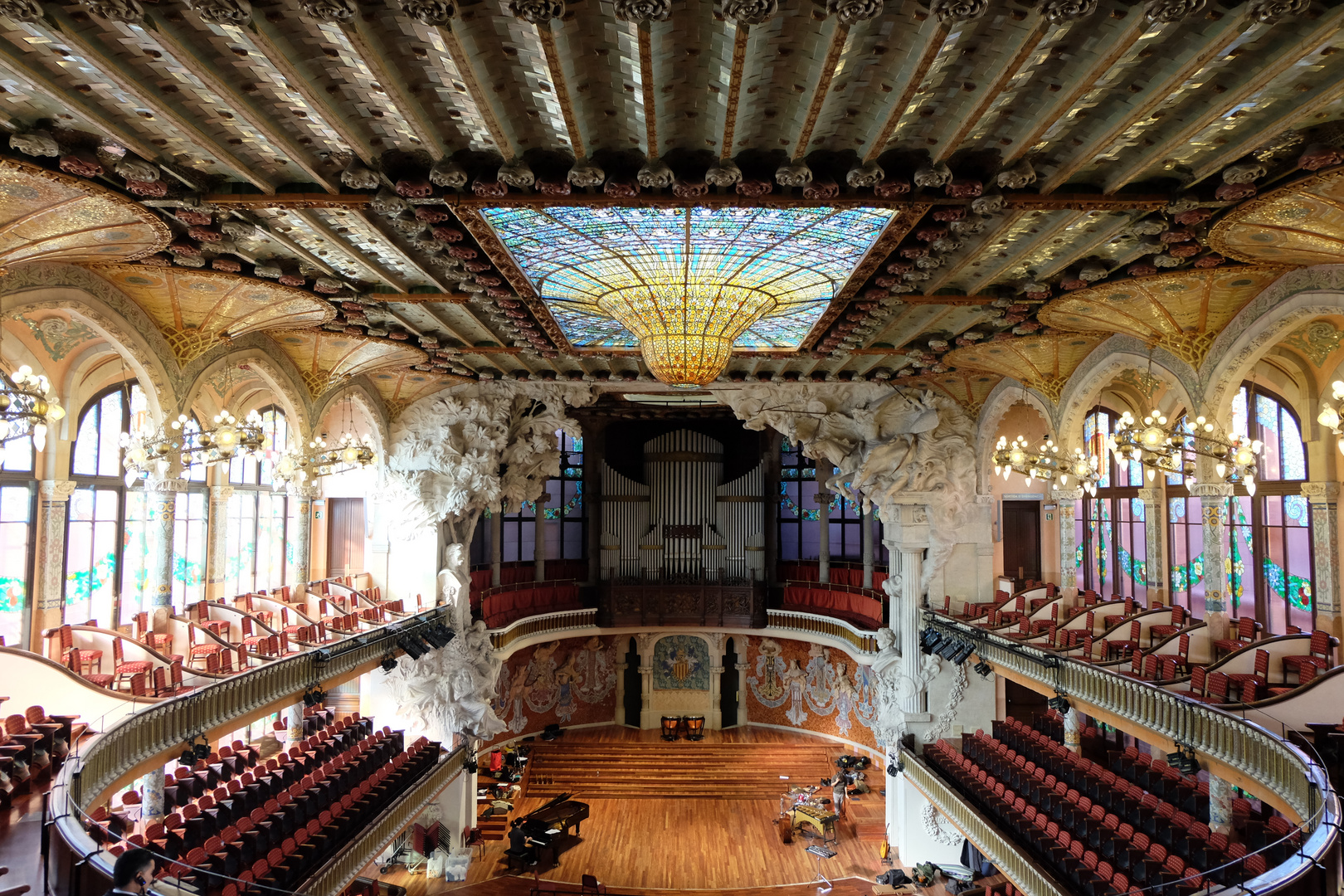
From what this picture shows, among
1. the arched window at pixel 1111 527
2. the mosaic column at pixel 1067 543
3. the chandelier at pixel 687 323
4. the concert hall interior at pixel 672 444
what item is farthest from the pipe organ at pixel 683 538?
the chandelier at pixel 687 323

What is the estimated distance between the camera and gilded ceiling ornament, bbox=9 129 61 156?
246 inches

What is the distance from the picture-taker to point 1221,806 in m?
11.5

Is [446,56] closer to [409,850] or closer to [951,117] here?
[951,117]

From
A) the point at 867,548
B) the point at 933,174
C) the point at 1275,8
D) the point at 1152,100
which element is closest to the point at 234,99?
the point at 933,174

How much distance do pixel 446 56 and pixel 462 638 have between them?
1668 cm

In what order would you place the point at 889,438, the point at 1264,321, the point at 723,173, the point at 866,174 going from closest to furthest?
the point at 723,173 < the point at 866,174 < the point at 1264,321 < the point at 889,438

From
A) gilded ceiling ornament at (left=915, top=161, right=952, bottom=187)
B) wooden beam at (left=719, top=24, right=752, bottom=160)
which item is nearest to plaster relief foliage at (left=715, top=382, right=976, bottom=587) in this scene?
gilded ceiling ornament at (left=915, top=161, right=952, bottom=187)

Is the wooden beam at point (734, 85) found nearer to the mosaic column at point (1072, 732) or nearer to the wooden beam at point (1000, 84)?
the wooden beam at point (1000, 84)

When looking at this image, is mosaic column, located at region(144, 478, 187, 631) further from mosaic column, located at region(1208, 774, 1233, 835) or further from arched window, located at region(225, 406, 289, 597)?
mosaic column, located at region(1208, 774, 1233, 835)

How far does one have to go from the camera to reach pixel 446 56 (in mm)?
5496

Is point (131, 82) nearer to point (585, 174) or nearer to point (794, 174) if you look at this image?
point (585, 174)

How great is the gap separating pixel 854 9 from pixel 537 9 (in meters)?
1.78

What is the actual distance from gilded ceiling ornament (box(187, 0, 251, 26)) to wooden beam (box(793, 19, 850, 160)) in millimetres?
3396

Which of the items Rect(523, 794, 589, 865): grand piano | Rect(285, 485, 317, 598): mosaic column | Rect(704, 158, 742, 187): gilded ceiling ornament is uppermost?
Rect(704, 158, 742, 187): gilded ceiling ornament
